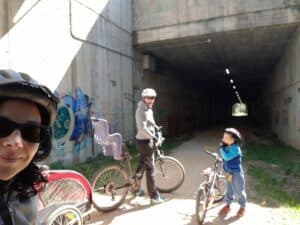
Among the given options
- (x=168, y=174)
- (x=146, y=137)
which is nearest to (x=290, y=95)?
(x=168, y=174)

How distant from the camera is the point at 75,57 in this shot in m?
9.62

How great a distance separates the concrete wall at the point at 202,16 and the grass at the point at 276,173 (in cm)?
445

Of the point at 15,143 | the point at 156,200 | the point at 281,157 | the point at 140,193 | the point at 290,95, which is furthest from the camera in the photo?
the point at 290,95

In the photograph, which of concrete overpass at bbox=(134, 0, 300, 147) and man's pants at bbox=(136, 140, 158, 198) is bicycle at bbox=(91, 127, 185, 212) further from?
concrete overpass at bbox=(134, 0, 300, 147)

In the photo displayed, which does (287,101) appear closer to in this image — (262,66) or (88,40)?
(262,66)

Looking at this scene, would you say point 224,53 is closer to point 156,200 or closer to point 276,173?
point 276,173

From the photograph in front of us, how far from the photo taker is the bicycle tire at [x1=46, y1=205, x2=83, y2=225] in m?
3.81

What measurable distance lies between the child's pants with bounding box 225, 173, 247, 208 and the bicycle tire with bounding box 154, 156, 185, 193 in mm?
1218

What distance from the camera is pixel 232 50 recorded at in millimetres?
16109

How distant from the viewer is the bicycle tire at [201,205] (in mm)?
5008

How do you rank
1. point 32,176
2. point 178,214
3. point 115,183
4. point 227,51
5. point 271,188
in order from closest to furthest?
point 32,176
point 178,214
point 115,183
point 271,188
point 227,51

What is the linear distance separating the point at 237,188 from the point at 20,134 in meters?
4.69

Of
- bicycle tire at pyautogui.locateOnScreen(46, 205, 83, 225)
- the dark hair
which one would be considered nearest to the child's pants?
bicycle tire at pyautogui.locateOnScreen(46, 205, 83, 225)

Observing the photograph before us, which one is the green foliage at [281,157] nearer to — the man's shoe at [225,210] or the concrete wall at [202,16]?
the man's shoe at [225,210]
